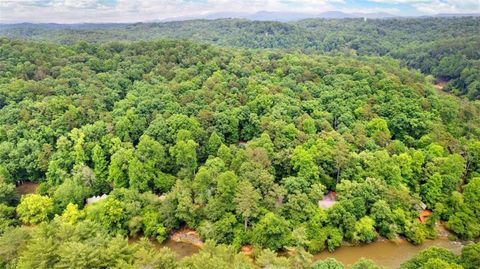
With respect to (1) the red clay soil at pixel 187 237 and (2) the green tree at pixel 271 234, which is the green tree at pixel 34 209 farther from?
(2) the green tree at pixel 271 234

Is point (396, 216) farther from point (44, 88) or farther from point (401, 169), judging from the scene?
point (44, 88)

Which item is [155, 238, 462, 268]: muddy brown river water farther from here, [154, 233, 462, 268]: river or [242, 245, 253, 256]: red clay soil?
[242, 245, 253, 256]: red clay soil

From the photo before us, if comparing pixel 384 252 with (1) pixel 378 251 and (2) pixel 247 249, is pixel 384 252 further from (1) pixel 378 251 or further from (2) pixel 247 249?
(2) pixel 247 249

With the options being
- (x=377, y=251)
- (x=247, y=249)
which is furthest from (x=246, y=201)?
(x=377, y=251)

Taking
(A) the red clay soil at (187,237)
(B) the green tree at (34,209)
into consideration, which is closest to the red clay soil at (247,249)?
(A) the red clay soil at (187,237)

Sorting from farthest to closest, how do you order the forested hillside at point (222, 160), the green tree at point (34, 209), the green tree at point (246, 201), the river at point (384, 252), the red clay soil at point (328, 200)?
the red clay soil at point (328, 200), the green tree at point (34, 209), the river at point (384, 252), the green tree at point (246, 201), the forested hillside at point (222, 160)

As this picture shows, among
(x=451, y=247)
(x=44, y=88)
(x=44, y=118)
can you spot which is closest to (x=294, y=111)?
(x=451, y=247)
